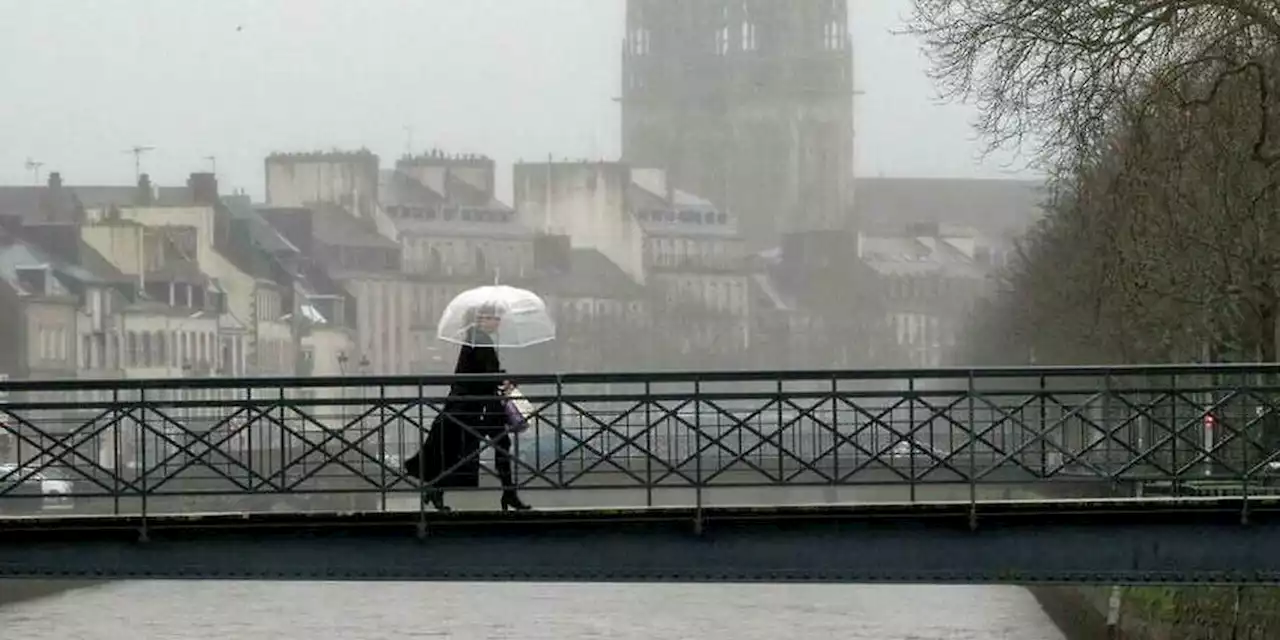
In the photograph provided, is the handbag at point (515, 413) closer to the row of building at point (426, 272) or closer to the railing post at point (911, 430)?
the railing post at point (911, 430)

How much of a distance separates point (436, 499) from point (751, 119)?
15967 cm

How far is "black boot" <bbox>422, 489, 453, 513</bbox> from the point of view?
23844 millimetres

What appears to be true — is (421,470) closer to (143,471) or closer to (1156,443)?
(143,471)

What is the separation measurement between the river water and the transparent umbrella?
22.1 meters

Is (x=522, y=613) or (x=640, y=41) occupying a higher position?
(x=640, y=41)

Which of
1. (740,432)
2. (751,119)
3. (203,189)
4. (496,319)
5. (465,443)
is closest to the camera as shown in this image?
(740,432)

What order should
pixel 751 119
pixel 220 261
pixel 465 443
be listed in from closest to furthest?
pixel 465 443, pixel 220 261, pixel 751 119

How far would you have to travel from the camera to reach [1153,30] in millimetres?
30359

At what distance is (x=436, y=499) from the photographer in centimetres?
2441

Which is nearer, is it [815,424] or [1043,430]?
[1043,430]

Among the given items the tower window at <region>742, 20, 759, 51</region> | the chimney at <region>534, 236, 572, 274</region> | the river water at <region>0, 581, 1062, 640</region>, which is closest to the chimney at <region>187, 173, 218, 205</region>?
the chimney at <region>534, 236, 572, 274</region>

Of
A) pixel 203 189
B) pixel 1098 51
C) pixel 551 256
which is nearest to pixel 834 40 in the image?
pixel 551 256

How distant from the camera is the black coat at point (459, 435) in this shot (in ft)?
78.1

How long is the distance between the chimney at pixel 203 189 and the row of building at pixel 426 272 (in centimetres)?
13
